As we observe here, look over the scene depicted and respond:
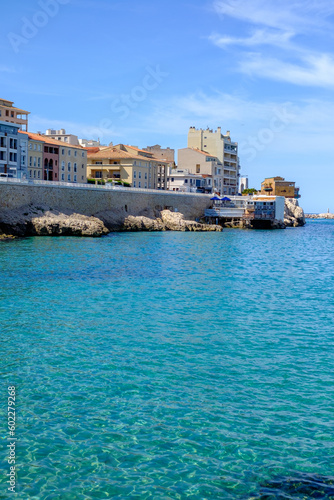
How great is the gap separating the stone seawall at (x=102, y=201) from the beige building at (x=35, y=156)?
1388 centimetres

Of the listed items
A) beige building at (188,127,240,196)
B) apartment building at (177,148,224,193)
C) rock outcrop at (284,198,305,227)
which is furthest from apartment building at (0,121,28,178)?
rock outcrop at (284,198,305,227)

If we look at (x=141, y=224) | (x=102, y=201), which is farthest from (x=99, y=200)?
(x=141, y=224)

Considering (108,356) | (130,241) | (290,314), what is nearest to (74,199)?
(130,241)

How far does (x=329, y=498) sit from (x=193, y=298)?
15873mm

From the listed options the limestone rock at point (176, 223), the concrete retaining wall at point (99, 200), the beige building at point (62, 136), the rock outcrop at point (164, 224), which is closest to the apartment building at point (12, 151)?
the concrete retaining wall at point (99, 200)

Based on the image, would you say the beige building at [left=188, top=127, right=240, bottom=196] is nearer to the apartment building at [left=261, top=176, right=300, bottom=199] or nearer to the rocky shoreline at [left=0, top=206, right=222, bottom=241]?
the apartment building at [left=261, top=176, right=300, bottom=199]

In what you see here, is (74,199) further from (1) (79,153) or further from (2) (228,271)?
(2) (228,271)

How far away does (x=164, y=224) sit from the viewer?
74.8 m

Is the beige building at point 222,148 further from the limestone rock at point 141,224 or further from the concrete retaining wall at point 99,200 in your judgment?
the limestone rock at point 141,224

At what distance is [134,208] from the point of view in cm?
7425

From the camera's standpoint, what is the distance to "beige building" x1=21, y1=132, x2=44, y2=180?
75.2 m

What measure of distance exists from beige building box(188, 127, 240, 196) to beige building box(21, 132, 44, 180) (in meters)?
53.1

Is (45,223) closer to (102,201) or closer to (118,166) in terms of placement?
(102,201)

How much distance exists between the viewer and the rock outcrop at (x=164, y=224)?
70.1 meters
